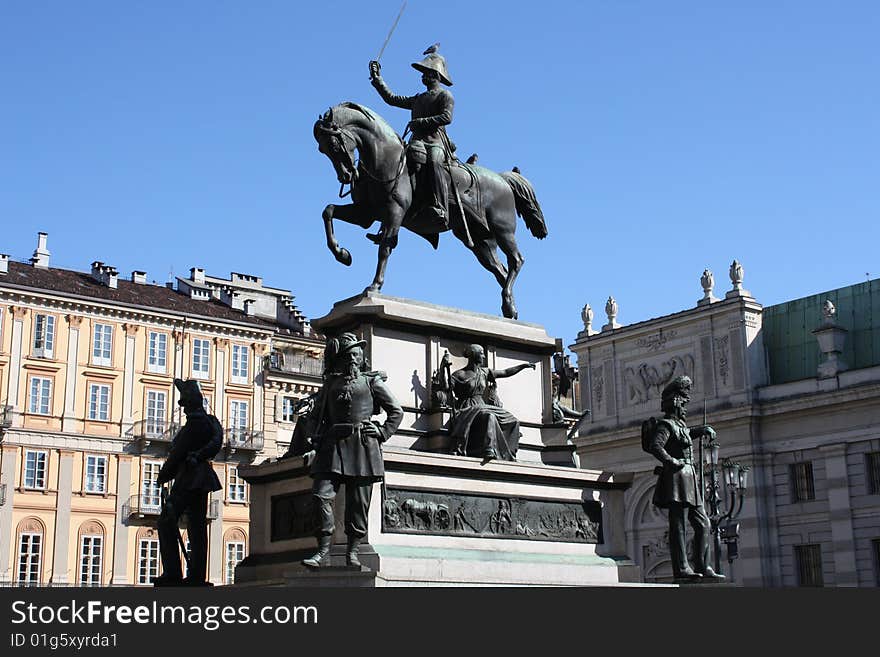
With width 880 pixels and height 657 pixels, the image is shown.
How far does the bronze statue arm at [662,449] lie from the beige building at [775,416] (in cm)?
3707

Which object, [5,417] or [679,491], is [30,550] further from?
Answer: [679,491]

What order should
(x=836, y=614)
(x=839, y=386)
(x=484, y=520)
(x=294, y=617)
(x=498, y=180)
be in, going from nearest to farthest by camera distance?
1. (x=294, y=617)
2. (x=836, y=614)
3. (x=484, y=520)
4. (x=498, y=180)
5. (x=839, y=386)

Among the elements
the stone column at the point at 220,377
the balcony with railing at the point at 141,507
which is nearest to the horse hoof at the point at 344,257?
the balcony with railing at the point at 141,507

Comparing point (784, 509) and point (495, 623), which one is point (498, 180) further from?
point (784, 509)

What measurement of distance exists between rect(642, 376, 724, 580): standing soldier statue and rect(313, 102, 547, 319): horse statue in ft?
10.4

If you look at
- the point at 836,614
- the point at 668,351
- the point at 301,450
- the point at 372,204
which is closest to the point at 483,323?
the point at 372,204

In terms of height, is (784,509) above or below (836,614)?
above

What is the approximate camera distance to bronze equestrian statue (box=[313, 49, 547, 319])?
16.2 metres

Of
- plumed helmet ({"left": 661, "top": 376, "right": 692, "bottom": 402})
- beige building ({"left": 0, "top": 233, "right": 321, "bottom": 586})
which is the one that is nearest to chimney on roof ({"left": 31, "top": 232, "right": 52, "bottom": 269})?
beige building ({"left": 0, "top": 233, "right": 321, "bottom": 586})

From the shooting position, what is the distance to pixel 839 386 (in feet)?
173

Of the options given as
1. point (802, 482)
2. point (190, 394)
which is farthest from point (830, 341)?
point (190, 394)

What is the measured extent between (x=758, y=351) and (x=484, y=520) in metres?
44.4

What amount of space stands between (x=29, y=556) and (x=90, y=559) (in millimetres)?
2565

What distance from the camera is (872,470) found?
5069 cm
